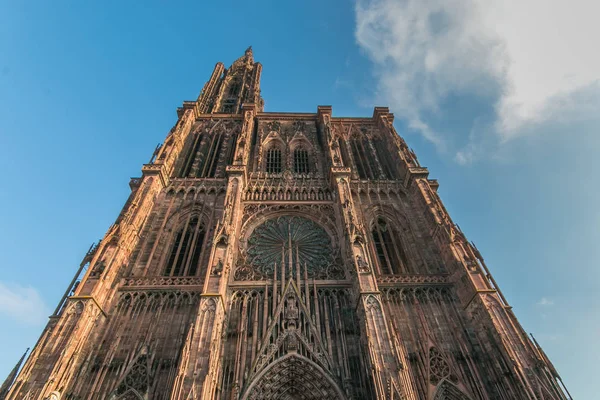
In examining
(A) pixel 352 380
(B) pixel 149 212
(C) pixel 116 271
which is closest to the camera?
(A) pixel 352 380

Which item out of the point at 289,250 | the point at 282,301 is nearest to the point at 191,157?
the point at 289,250

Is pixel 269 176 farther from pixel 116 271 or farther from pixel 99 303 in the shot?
pixel 99 303

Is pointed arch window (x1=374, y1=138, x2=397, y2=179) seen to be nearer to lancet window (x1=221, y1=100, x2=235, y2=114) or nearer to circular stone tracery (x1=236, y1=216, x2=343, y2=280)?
circular stone tracery (x1=236, y1=216, x2=343, y2=280)

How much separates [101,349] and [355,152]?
20100mm

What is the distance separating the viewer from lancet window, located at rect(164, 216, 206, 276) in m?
17.4

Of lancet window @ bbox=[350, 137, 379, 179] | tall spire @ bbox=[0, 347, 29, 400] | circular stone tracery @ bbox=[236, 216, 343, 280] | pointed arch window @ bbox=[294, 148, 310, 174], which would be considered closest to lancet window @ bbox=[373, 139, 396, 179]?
lancet window @ bbox=[350, 137, 379, 179]

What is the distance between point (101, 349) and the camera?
13500 mm

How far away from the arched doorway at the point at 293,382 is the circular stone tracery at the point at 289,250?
14.1 ft

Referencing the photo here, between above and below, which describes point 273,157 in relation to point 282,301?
above

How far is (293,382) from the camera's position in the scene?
13273 mm

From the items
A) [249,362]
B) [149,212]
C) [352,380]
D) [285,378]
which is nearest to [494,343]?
[352,380]

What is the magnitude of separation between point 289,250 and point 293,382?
667cm

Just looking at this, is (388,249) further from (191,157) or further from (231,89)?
(231,89)

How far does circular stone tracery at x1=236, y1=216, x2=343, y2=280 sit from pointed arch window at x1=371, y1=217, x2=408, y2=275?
278 centimetres
